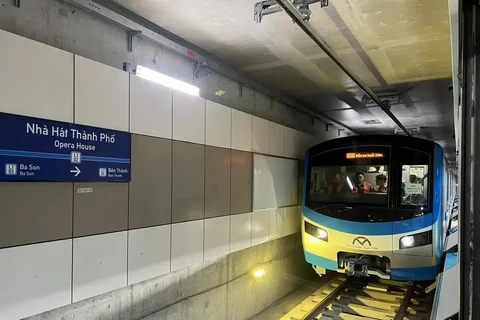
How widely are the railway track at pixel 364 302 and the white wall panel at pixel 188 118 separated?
296 cm

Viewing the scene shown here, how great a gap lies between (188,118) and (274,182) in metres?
2.34

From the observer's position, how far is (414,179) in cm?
543

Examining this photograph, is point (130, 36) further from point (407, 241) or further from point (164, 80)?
point (407, 241)

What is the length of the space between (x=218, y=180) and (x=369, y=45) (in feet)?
7.57

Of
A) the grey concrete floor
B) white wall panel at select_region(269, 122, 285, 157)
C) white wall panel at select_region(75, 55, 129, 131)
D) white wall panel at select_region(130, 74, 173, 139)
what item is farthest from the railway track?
white wall panel at select_region(75, 55, 129, 131)

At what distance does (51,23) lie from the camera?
2.75 metres

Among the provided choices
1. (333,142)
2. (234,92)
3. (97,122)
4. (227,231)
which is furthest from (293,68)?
(97,122)

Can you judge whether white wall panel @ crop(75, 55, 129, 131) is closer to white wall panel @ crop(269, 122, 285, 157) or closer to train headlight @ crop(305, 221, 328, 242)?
white wall panel @ crop(269, 122, 285, 157)

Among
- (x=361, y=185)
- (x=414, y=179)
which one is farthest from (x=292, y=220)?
(x=414, y=179)

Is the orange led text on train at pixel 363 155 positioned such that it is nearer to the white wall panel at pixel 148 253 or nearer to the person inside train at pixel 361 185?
the person inside train at pixel 361 185

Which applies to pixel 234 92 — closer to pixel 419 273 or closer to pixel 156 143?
pixel 156 143

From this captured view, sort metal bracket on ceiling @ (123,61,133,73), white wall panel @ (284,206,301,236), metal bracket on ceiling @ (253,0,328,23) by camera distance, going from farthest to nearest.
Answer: white wall panel @ (284,206,301,236) < metal bracket on ceiling @ (123,61,133,73) < metal bracket on ceiling @ (253,0,328,23)

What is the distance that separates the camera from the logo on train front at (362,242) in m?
5.30

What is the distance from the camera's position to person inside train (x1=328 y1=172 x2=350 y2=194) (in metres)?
5.94
